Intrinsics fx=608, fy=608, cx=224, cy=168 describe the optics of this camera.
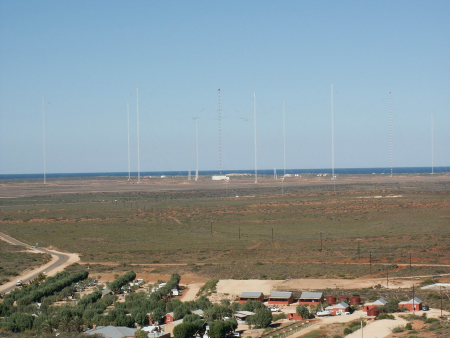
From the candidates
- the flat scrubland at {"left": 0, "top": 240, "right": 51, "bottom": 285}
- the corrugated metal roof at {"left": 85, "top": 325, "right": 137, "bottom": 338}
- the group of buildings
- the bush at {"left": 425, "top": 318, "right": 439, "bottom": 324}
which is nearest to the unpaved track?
the flat scrubland at {"left": 0, "top": 240, "right": 51, "bottom": 285}

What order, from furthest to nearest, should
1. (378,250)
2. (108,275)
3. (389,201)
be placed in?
(389,201) → (378,250) → (108,275)

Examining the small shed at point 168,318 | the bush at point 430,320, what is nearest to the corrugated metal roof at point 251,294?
the small shed at point 168,318

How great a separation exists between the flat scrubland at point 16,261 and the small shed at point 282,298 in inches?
884

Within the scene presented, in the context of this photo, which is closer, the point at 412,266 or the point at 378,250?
the point at 412,266

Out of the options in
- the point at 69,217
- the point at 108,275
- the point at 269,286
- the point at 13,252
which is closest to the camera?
the point at 269,286

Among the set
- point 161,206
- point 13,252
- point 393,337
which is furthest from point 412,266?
point 161,206

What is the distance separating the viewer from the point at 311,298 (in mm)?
39594

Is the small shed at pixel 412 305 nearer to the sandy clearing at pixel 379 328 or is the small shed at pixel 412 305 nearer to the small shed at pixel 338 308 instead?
the sandy clearing at pixel 379 328

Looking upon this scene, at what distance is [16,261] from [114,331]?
106 feet

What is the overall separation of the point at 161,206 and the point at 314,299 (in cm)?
7603

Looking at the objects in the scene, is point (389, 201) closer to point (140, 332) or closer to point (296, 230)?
point (296, 230)

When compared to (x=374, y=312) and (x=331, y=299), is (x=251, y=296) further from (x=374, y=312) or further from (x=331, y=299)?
(x=374, y=312)

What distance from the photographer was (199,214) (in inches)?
3893

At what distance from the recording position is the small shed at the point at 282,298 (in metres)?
39.8
